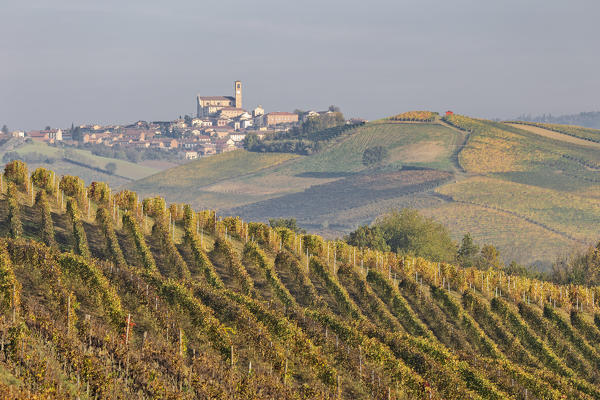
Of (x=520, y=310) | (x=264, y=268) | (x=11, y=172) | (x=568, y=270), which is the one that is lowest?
(x=568, y=270)

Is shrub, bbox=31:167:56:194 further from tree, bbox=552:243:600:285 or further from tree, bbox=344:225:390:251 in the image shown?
tree, bbox=552:243:600:285

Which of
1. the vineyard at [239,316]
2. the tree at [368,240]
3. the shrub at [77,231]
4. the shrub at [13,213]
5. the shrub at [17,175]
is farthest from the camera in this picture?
the tree at [368,240]

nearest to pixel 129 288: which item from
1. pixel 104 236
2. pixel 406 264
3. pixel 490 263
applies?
pixel 104 236

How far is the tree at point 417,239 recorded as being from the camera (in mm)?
136875

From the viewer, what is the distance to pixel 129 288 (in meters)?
45.6

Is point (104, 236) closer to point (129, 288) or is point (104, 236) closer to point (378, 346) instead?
point (129, 288)

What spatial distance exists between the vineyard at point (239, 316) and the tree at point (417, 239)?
5464 centimetres

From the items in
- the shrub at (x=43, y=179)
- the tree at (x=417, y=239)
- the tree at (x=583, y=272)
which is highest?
the shrub at (x=43, y=179)

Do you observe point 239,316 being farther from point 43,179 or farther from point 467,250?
point 467,250

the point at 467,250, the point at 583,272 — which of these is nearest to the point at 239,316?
the point at 583,272

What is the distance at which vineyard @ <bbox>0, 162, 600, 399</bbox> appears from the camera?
1313 inches

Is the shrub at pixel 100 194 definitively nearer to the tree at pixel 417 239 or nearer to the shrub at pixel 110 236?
the shrub at pixel 110 236

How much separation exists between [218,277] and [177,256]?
147 inches

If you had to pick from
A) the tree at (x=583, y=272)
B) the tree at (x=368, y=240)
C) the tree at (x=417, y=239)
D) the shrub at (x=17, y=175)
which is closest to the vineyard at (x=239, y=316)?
the shrub at (x=17, y=175)
